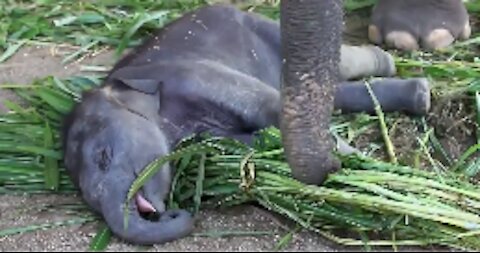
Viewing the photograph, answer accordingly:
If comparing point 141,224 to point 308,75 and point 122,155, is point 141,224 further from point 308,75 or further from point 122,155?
point 308,75

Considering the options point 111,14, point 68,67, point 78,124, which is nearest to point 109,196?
point 78,124

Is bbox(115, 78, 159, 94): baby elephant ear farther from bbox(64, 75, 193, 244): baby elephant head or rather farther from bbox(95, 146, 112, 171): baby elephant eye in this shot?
bbox(95, 146, 112, 171): baby elephant eye

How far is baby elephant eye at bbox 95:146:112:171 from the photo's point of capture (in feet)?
7.04

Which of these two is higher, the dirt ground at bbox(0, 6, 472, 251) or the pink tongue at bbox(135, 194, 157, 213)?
the pink tongue at bbox(135, 194, 157, 213)

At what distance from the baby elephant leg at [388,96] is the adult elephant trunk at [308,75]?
725 mm

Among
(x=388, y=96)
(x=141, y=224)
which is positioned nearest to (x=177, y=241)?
(x=141, y=224)

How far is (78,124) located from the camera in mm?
2289

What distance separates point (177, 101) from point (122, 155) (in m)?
0.27

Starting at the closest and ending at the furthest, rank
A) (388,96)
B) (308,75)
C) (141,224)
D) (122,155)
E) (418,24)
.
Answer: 1. (308,75)
2. (141,224)
3. (122,155)
4. (388,96)
5. (418,24)

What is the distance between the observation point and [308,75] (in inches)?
64.6

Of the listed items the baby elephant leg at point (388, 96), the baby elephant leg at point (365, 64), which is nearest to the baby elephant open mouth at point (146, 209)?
the baby elephant leg at point (388, 96)

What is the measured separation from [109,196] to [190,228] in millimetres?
165

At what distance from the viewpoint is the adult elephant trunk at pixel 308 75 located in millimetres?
1578

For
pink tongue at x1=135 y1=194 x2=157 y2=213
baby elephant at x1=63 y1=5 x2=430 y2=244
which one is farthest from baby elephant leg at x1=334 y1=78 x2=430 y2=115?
pink tongue at x1=135 y1=194 x2=157 y2=213
